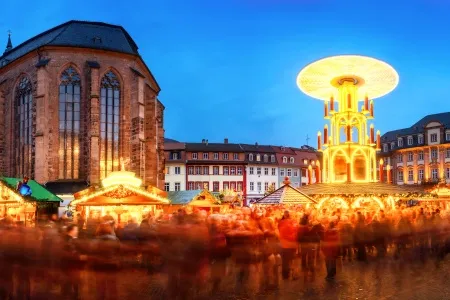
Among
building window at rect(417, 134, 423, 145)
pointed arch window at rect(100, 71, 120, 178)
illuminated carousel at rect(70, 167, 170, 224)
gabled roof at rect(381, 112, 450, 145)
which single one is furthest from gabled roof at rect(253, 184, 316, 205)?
building window at rect(417, 134, 423, 145)

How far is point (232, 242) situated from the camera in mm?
11430

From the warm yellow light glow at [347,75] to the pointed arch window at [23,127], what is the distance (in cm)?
2215

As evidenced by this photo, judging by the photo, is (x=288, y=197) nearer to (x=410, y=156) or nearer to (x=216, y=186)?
(x=216, y=186)

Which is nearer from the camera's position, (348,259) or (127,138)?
(348,259)

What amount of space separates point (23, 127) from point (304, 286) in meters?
36.9

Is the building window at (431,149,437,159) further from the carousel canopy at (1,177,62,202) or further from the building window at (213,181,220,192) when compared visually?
the carousel canopy at (1,177,62,202)

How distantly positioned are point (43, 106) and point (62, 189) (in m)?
6.48

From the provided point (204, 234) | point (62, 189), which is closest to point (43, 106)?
point (62, 189)

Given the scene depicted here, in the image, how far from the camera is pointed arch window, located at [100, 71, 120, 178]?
134 feet

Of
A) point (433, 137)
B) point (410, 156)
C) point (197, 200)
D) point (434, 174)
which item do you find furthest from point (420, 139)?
point (197, 200)

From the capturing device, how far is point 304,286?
36.4ft

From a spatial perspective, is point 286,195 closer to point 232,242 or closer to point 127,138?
point 232,242

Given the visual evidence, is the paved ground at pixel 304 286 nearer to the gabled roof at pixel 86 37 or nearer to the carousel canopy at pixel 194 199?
the carousel canopy at pixel 194 199

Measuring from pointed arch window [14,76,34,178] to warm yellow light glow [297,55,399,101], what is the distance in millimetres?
22150
